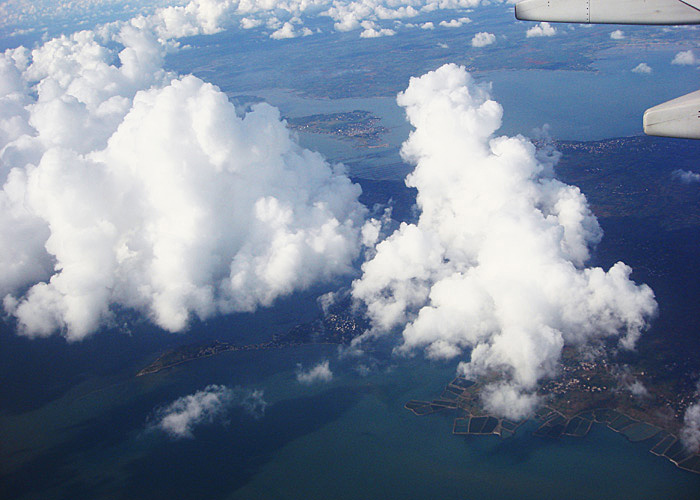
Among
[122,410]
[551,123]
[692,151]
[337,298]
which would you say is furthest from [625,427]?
[551,123]

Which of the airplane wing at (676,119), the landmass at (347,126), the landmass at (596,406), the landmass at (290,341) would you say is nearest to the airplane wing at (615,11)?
the airplane wing at (676,119)

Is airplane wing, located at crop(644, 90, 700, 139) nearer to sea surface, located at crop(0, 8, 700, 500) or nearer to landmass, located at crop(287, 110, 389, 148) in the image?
sea surface, located at crop(0, 8, 700, 500)

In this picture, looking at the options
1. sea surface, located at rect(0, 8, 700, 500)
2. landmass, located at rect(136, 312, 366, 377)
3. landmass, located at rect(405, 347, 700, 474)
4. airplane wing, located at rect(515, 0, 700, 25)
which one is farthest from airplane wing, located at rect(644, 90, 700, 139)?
landmass, located at rect(136, 312, 366, 377)

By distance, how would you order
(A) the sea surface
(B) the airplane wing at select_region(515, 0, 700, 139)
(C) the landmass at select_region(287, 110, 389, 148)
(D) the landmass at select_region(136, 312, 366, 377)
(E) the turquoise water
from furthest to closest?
(C) the landmass at select_region(287, 110, 389, 148) → (D) the landmass at select_region(136, 312, 366, 377) → (A) the sea surface → (E) the turquoise water → (B) the airplane wing at select_region(515, 0, 700, 139)

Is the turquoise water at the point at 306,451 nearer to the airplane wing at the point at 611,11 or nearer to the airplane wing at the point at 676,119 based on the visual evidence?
the airplane wing at the point at 611,11

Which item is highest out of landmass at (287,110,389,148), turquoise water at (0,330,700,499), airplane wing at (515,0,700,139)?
airplane wing at (515,0,700,139)

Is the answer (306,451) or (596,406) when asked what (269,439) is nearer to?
(306,451)

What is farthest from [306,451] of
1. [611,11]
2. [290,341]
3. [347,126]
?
[347,126]

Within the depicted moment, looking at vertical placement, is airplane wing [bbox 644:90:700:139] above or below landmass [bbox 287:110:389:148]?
above
